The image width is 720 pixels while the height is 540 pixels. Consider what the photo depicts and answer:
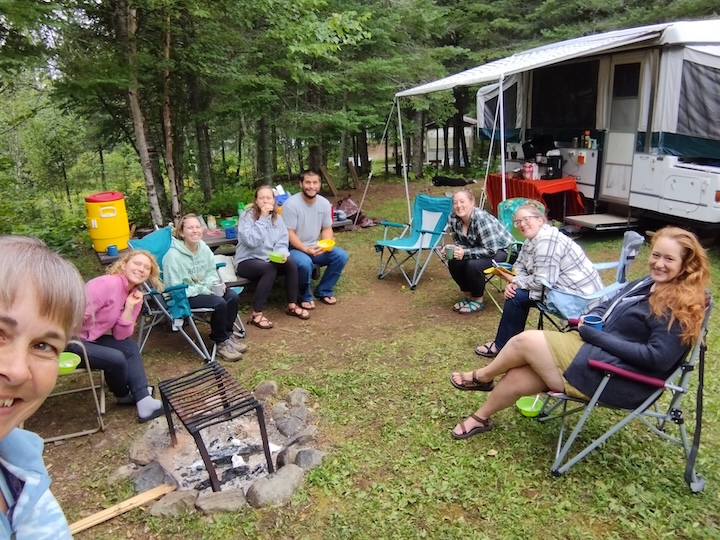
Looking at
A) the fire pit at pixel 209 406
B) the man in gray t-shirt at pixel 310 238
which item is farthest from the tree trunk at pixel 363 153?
the fire pit at pixel 209 406

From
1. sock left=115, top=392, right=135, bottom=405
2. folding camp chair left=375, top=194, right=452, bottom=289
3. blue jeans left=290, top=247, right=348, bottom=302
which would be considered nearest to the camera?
sock left=115, top=392, right=135, bottom=405

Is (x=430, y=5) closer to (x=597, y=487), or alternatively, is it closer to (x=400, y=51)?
(x=400, y=51)

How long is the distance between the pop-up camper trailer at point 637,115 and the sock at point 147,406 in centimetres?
393

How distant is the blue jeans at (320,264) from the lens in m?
4.40

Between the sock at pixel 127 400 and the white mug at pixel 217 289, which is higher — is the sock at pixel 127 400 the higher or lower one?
the lower one

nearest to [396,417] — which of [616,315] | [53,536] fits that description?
[616,315]

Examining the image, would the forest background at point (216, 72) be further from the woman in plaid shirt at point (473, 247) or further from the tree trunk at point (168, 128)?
the woman in plaid shirt at point (473, 247)

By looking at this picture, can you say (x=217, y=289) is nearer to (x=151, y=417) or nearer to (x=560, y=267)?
(x=151, y=417)

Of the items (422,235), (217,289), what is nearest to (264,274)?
(217,289)

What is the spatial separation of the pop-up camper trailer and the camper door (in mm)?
12

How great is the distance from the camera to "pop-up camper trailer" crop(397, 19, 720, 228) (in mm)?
5289

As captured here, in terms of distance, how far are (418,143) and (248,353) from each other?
8.21m

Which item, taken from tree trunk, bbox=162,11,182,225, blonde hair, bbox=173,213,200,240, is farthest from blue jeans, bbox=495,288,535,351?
tree trunk, bbox=162,11,182,225

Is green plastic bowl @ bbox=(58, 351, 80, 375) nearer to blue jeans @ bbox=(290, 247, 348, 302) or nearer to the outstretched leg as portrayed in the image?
the outstretched leg
